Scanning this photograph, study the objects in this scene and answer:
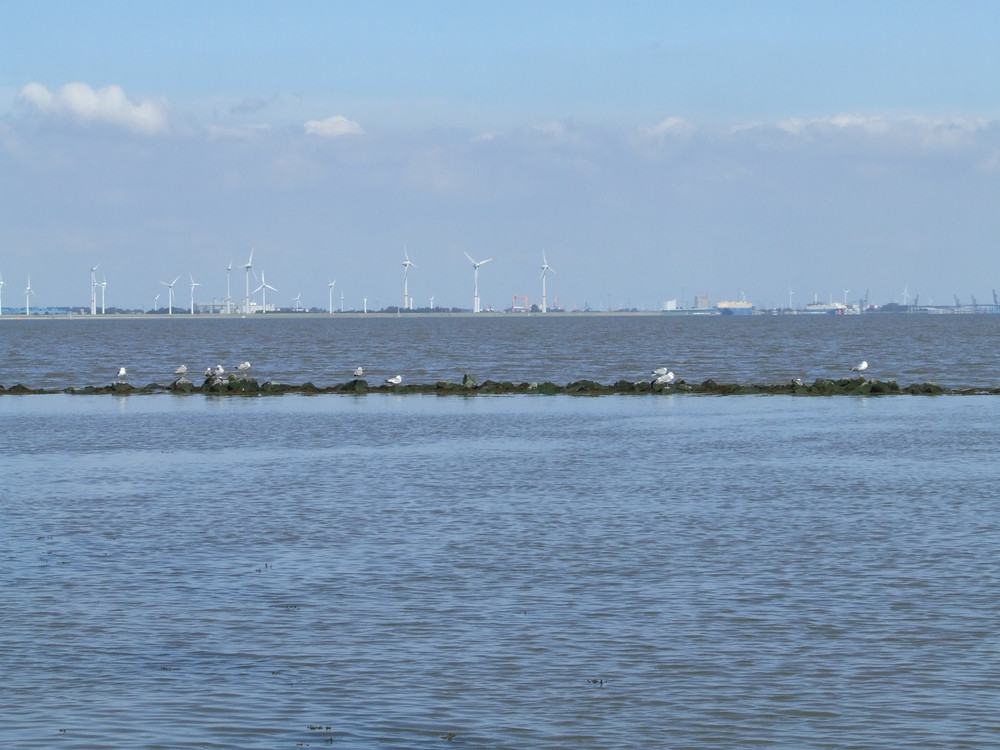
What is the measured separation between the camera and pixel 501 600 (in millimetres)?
15328

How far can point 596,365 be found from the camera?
8050 centimetres

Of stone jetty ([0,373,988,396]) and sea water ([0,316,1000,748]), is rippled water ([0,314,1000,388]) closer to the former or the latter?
stone jetty ([0,373,988,396])

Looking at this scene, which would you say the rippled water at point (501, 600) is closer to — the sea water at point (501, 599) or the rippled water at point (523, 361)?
the sea water at point (501, 599)

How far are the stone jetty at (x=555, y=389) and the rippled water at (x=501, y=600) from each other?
2237 cm

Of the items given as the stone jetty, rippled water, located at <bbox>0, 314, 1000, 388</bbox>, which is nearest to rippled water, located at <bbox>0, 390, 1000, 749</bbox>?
the stone jetty

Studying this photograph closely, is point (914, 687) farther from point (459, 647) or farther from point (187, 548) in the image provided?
point (187, 548)

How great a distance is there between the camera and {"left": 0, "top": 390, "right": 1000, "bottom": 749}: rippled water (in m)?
11.2

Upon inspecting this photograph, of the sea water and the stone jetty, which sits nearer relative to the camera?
the sea water

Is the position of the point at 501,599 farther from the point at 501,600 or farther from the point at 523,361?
the point at 523,361

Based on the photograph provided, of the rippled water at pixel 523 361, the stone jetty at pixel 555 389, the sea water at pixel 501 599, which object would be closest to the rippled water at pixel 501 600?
the sea water at pixel 501 599

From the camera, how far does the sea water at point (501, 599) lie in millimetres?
11203

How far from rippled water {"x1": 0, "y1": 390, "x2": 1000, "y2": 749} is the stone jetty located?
22.4m

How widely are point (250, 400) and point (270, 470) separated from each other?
2383 cm

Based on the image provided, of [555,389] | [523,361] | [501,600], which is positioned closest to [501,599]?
[501,600]
